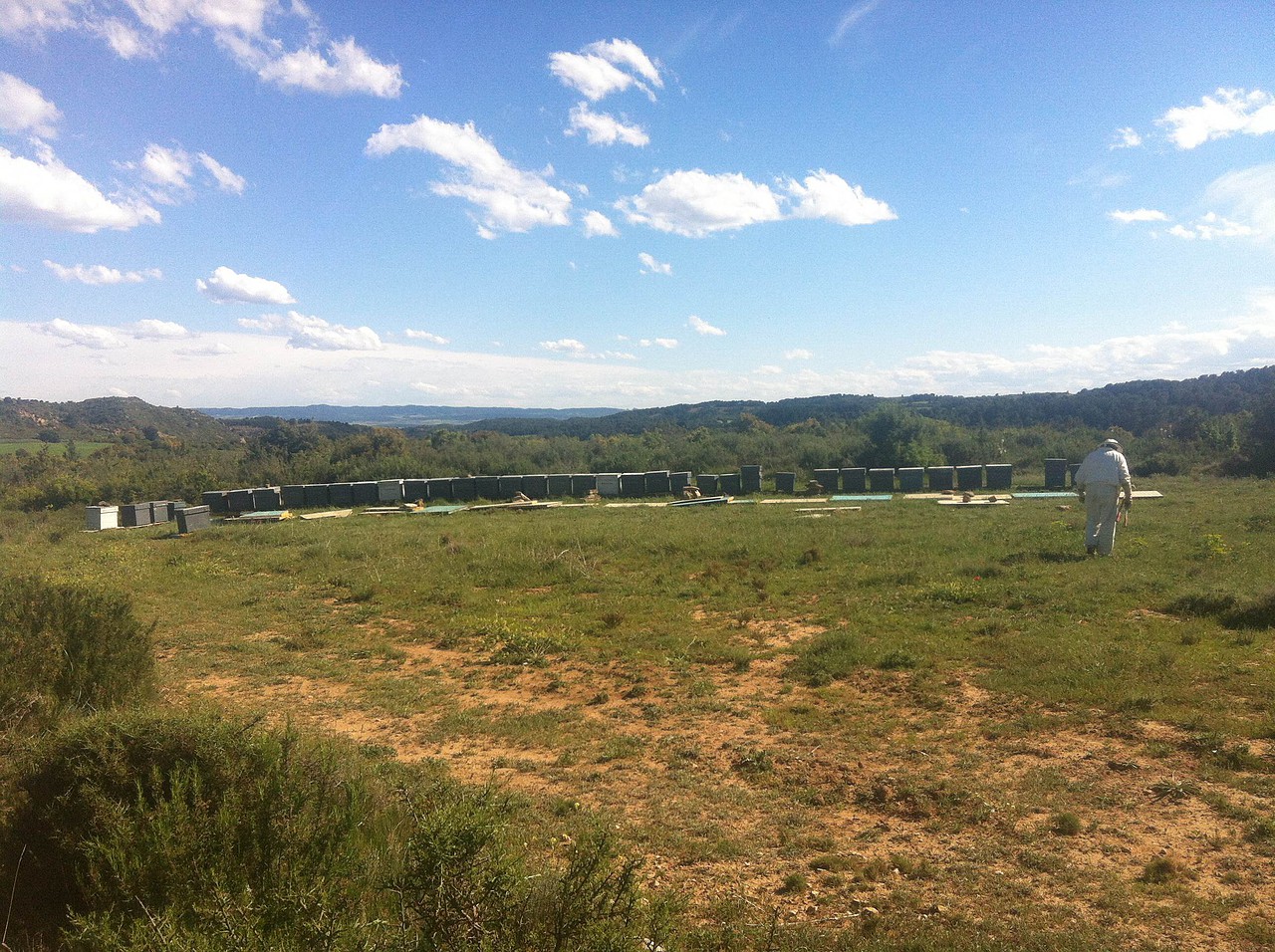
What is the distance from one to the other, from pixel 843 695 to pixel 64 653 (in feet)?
22.7

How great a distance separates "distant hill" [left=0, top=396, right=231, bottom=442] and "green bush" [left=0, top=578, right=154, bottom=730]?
62.4 metres

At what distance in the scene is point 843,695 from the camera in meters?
7.30

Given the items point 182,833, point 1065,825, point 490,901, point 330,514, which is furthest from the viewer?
point 330,514

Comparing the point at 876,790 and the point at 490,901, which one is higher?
the point at 490,901

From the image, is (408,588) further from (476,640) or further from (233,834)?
(233,834)

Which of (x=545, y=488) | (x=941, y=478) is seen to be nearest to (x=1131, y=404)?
(x=941, y=478)

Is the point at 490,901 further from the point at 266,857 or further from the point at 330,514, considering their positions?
the point at 330,514

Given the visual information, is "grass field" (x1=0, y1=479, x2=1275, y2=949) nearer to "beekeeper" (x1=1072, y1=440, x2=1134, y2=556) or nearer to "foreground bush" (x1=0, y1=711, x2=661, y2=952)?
"beekeeper" (x1=1072, y1=440, x2=1134, y2=556)

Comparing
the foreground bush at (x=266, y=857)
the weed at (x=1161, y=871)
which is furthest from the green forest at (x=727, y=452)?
the foreground bush at (x=266, y=857)

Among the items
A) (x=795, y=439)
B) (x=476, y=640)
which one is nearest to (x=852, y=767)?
(x=476, y=640)

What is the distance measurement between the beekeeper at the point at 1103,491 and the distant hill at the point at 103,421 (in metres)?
65.6

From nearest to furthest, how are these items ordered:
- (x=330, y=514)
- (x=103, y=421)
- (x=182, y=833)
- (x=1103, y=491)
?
(x=182, y=833) < (x=1103, y=491) < (x=330, y=514) < (x=103, y=421)

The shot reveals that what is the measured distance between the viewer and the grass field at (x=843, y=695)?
406cm

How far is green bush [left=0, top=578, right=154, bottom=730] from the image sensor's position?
5074 mm
